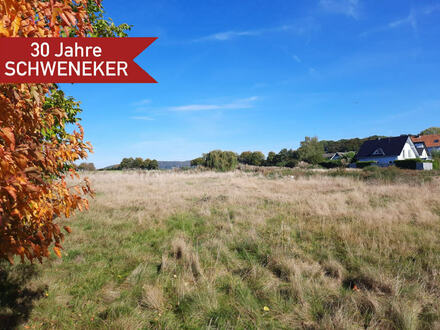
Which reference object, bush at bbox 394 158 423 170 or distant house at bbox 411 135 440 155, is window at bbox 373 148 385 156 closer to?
bush at bbox 394 158 423 170

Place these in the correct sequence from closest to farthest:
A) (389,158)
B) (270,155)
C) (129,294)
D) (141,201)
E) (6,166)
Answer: (6,166) < (129,294) < (141,201) < (389,158) < (270,155)

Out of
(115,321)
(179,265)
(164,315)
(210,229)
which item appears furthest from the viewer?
(210,229)

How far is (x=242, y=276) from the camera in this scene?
4.26 m

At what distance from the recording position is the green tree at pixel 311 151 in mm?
47700

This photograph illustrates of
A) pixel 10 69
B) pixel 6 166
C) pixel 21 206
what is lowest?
pixel 21 206

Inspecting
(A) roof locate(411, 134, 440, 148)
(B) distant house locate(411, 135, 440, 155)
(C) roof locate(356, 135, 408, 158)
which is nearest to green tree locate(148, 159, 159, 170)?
(C) roof locate(356, 135, 408, 158)

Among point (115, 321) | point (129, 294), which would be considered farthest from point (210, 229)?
point (115, 321)

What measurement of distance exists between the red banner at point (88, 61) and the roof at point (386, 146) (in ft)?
178

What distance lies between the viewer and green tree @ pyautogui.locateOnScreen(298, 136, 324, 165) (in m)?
47.7

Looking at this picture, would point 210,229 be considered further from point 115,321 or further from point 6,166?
point 6,166

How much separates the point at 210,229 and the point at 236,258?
192 cm

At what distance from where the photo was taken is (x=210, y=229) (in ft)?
22.2

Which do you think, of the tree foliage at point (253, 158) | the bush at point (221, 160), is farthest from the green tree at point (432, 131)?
the bush at point (221, 160)

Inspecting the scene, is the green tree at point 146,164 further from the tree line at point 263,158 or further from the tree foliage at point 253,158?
the tree foliage at point 253,158
